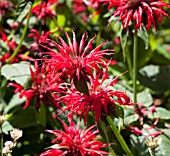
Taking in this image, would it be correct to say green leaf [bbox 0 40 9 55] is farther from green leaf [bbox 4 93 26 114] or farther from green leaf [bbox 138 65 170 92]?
green leaf [bbox 138 65 170 92]

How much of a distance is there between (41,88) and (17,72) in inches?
6.3

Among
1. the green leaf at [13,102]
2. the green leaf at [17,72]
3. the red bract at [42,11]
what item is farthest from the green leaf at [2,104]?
the red bract at [42,11]

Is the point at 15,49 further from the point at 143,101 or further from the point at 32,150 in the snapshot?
the point at 143,101

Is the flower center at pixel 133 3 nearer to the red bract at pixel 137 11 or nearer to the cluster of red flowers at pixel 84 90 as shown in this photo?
the red bract at pixel 137 11

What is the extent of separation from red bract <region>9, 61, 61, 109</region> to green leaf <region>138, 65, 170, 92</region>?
471 millimetres

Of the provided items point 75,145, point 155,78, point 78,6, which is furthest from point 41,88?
point 78,6

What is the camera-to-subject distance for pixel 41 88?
4.83 feet

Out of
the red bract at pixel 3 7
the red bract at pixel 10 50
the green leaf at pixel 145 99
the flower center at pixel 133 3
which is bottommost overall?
the green leaf at pixel 145 99

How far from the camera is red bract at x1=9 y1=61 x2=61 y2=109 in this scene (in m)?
1.43

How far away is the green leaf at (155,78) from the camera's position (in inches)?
70.9

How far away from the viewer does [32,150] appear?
Result: 159 centimetres

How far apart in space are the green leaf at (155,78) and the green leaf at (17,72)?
49cm

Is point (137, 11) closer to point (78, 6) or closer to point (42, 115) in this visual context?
point (42, 115)

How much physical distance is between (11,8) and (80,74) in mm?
1296
